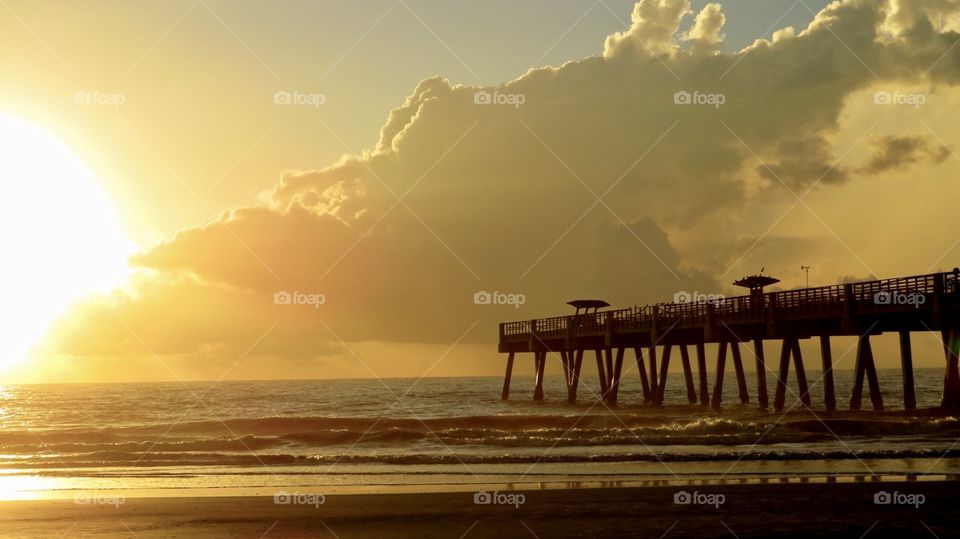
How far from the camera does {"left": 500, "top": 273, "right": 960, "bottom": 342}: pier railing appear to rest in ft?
105

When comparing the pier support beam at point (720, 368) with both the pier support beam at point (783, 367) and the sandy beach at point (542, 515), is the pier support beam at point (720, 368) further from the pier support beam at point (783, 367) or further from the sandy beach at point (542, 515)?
the sandy beach at point (542, 515)

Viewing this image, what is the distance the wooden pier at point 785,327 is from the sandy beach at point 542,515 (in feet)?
48.1

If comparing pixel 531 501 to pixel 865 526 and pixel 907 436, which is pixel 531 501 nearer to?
pixel 865 526

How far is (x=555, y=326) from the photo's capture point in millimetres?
56750

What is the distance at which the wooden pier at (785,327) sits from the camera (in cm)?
3231

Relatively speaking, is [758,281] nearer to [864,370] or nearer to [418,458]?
[864,370]

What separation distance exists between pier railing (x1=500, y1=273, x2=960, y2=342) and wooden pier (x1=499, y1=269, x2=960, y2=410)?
37 mm

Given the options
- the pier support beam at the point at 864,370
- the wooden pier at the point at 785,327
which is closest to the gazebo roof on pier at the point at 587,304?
the wooden pier at the point at 785,327

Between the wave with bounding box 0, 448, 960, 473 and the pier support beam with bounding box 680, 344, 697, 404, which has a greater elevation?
the pier support beam with bounding box 680, 344, 697, 404

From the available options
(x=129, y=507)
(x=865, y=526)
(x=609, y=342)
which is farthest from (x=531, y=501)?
(x=609, y=342)

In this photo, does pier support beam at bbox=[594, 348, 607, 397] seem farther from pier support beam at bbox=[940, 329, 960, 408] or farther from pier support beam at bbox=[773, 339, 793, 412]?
pier support beam at bbox=[940, 329, 960, 408]

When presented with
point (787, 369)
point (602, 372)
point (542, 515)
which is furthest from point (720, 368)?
point (542, 515)

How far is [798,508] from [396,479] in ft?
35.4

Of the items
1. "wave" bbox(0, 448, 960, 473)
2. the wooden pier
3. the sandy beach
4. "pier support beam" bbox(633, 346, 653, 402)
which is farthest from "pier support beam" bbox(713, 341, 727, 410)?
the sandy beach
